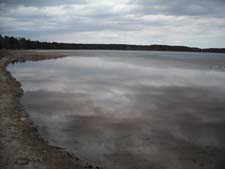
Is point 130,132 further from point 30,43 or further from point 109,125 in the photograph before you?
point 30,43

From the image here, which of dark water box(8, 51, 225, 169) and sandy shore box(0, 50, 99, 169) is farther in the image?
dark water box(8, 51, 225, 169)

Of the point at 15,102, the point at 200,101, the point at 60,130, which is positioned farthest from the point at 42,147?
the point at 200,101

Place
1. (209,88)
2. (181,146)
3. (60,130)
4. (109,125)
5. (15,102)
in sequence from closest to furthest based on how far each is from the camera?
(181,146)
(60,130)
(109,125)
(15,102)
(209,88)

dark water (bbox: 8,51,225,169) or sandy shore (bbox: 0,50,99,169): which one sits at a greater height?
sandy shore (bbox: 0,50,99,169)

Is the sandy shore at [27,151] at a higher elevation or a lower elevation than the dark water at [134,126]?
higher

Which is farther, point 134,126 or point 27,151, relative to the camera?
point 134,126

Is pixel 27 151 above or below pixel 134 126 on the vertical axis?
above

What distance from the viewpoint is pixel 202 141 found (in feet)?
42.0

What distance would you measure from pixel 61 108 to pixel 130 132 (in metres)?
7.02

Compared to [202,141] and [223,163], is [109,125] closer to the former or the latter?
[202,141]

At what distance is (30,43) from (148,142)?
152 meters

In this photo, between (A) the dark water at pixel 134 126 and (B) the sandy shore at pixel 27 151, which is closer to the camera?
(B) the sandy shore at pixel 27 151

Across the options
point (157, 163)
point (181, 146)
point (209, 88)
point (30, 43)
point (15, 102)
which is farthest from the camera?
point (30, 43)

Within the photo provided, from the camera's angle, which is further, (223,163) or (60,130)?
(60,130)
